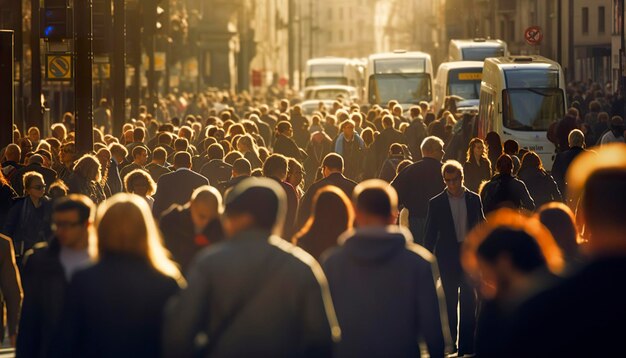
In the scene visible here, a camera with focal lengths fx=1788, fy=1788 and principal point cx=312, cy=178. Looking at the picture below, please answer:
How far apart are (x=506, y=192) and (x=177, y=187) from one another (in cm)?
286

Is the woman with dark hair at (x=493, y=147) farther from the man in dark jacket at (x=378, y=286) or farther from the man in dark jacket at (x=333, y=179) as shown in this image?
the man in dark jacket at (x=378, y=286)

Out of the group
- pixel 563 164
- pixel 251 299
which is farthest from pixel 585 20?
pixel 251 299

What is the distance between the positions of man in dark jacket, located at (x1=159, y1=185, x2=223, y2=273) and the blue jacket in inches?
91.2

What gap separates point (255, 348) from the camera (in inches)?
277

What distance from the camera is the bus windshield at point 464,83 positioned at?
159 ft

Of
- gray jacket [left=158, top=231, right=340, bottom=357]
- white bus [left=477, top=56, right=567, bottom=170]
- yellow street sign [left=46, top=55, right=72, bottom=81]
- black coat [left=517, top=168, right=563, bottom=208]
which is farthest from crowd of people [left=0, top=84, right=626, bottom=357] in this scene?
white bus [left=477, top=56, right=567, bottom=170]

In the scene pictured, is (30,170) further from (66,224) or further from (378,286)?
(378,286)

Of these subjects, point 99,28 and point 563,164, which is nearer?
point 563,164

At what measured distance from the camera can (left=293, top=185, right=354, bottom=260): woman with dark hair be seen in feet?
32.9

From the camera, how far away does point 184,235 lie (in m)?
10.9

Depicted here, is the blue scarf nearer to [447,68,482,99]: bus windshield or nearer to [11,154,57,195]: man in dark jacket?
[11,154,57,195]: man in dark jacket

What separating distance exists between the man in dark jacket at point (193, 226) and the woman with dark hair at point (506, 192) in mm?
4527

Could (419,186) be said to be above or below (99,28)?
below

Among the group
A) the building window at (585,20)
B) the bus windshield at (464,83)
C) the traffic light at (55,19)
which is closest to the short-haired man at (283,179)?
the traffic light at (55,19)
